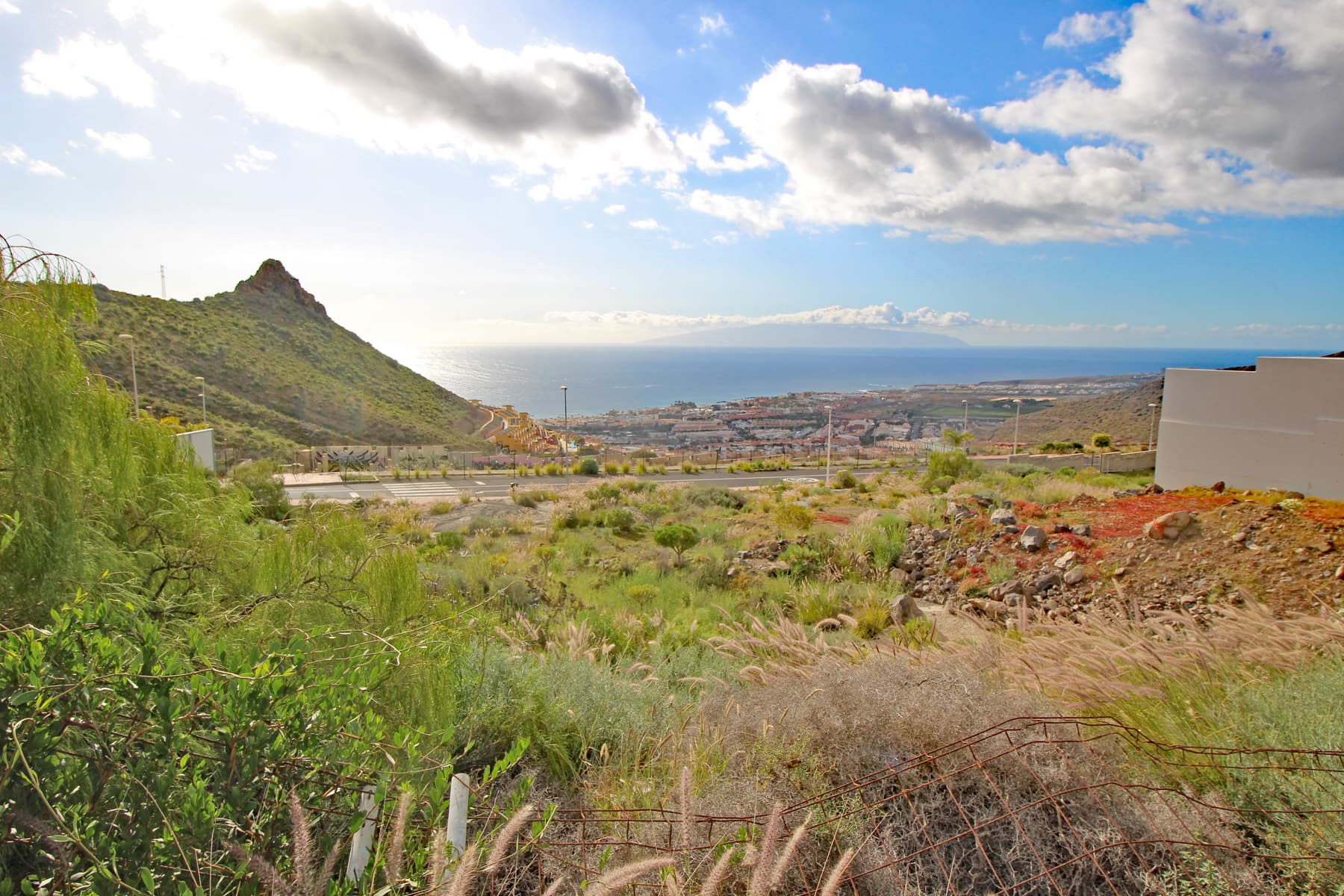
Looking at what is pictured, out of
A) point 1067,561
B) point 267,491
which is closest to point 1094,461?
point 1067,561

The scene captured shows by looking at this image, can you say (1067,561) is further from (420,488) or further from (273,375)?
(273,375)

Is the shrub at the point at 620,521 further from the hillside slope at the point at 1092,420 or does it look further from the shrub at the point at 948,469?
the hillside slope at the point at 1092,420

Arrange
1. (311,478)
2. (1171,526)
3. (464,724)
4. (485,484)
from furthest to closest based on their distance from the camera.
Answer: (485,484) → (311,478) → (1171,526) → (464,724)

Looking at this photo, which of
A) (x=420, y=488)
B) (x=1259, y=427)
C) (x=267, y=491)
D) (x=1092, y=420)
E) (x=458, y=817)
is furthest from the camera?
(x=1092, y=420)

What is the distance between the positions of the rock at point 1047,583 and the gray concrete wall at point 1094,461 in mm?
17248

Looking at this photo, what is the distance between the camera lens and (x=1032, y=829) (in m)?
2.18

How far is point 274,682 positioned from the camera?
1435mm

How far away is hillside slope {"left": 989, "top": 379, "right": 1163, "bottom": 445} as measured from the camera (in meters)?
39.8

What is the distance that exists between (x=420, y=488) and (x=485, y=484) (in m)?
2.79

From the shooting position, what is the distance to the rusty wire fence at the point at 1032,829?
6.09ft

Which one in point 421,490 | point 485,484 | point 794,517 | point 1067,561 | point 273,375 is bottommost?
point 485,484

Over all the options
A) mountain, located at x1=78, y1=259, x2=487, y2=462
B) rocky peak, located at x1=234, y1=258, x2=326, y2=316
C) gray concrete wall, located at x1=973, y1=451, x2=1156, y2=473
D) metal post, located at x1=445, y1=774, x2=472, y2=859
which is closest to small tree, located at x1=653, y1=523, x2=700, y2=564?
metal post, located at x1=445, y1=774, x2=472, y2=859

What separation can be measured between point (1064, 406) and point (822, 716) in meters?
57.5

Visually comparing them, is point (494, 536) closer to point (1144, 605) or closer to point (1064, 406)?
point (1144, 605)
